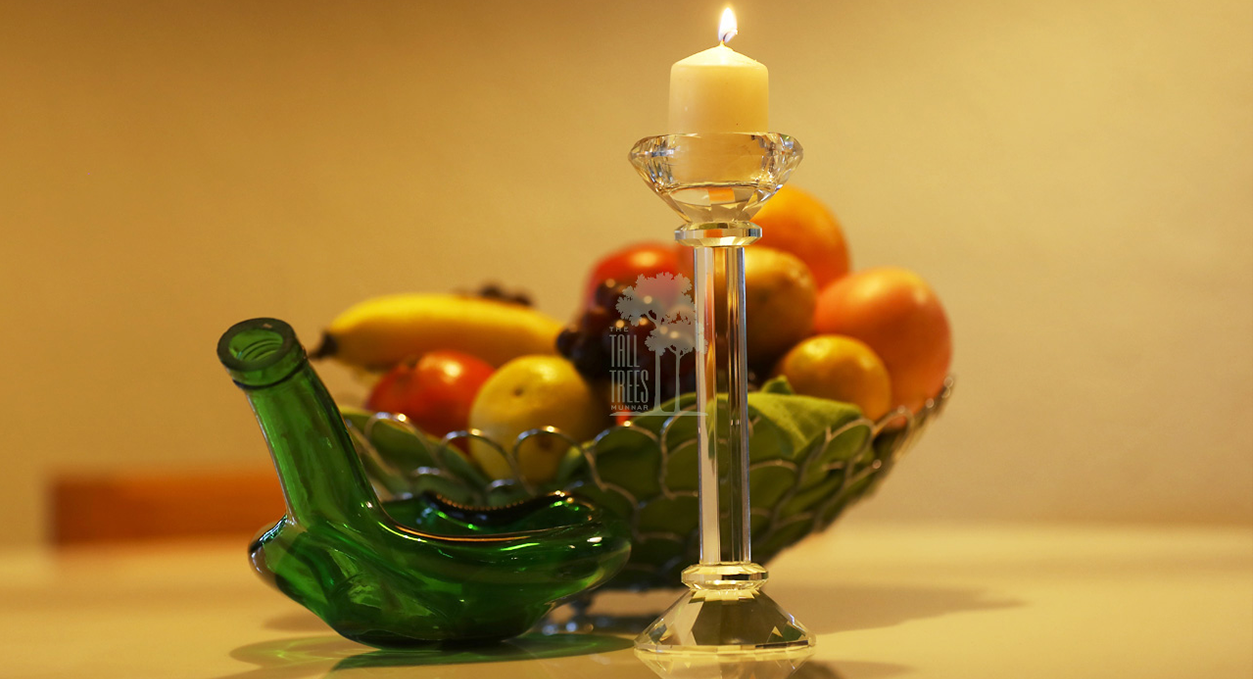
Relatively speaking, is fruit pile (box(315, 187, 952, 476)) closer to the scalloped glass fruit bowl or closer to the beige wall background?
the scalloped glass fruit bowl

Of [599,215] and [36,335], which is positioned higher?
[599,215]

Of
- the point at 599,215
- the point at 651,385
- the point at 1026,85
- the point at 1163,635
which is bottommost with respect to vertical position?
the point at 1163,635

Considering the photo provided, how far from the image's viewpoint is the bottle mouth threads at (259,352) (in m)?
0.36

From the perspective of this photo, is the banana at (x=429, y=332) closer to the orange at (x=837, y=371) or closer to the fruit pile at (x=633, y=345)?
the fruit pile at (x=633, y=345)

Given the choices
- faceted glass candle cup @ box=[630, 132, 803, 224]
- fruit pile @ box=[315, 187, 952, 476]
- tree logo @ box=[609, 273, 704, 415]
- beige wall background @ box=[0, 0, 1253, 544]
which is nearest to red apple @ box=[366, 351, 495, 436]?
fruit pile @ box=[315, 187, 952, 476]

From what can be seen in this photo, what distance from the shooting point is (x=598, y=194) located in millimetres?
1436

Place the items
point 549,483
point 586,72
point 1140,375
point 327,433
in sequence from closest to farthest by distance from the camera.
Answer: point 327,433, point 549,483, point 1140,375, point 586,72

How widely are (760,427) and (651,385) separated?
2.0 inches

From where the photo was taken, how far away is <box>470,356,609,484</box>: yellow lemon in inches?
19.0

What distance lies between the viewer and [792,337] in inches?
20.2

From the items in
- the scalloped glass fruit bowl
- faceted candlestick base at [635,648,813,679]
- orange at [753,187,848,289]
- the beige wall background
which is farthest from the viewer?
the beige wall background

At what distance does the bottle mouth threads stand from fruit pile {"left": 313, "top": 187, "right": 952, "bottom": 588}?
0.10 metres

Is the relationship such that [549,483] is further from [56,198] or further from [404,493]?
[56,198]

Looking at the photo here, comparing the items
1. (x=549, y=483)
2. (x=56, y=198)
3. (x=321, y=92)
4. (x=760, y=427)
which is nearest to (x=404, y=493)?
(x=549, y=483)
